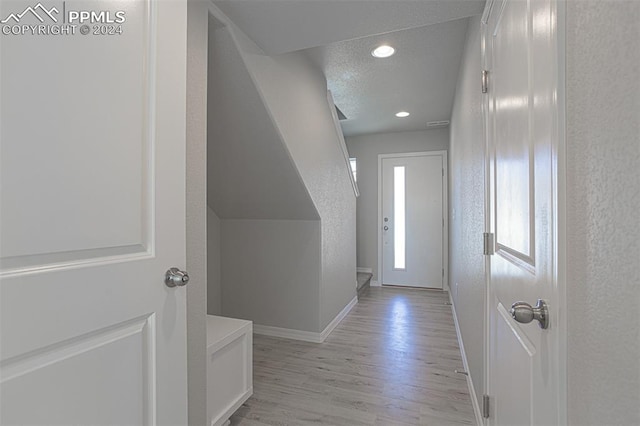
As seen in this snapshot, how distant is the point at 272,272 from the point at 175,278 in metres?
2.15

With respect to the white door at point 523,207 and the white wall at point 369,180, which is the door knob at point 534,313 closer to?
the white door at point 523,207

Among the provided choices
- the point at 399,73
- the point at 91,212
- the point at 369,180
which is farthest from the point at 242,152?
the point at 369,180

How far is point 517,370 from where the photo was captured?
0.97m

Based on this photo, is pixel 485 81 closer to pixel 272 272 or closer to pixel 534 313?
pixel 534 313

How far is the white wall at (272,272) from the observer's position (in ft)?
9.59

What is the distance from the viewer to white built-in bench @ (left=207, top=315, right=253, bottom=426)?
161cm

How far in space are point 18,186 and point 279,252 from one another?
2.44 meters

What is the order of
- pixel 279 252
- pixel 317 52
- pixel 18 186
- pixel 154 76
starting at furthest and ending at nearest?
pixel 279 252 → pixel 317 52 → pixel 154 76 → pixel 18 186

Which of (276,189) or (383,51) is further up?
(383,51)

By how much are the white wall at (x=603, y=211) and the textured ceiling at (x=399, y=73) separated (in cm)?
190

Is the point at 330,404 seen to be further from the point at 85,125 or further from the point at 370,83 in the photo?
the point at 370,83

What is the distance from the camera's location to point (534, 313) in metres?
0.73

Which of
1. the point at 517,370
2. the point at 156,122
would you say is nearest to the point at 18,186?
the point at 156,122

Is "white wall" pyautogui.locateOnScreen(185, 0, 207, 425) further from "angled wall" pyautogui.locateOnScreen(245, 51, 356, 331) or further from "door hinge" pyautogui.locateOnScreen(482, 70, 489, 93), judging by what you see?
"door hinge" pyautogui.locateOnScreen(482, 70, 489, 93)
